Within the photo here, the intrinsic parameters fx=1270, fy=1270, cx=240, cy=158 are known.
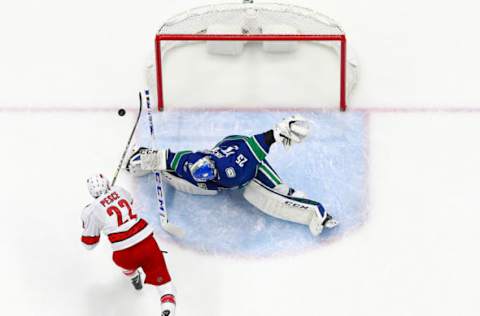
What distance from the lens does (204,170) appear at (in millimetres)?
5195

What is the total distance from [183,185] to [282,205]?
0.45m

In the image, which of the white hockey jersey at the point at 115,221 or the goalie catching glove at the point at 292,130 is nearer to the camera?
the white hockey jersey at the point at 115,221

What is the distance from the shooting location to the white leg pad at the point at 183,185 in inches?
216

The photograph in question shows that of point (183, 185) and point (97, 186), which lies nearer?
point (97, 186)

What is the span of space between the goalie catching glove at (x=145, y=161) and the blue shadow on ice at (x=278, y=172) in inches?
3.2

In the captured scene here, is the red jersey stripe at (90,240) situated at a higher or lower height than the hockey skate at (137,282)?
higher

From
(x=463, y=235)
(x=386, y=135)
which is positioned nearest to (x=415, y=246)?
(x=463, y=235)

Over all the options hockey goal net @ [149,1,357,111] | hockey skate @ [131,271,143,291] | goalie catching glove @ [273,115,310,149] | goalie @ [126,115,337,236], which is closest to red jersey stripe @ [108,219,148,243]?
hockey skate @ [131,271,143,291]

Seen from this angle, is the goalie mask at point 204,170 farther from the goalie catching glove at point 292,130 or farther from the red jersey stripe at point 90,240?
the red jersey stripe at point 90,240

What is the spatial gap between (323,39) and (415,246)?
3.31 feet

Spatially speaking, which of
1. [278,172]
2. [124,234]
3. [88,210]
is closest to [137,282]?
[124,234]

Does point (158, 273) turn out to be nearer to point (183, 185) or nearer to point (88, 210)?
point (88, 210)

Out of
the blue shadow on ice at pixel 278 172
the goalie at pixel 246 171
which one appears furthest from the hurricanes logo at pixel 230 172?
the blue shadow on ice at pixel 278 172

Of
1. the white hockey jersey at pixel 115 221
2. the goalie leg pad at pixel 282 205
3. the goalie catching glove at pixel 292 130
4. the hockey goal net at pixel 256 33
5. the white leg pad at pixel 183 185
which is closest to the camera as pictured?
the white hockey jersey at pixel 115 221
